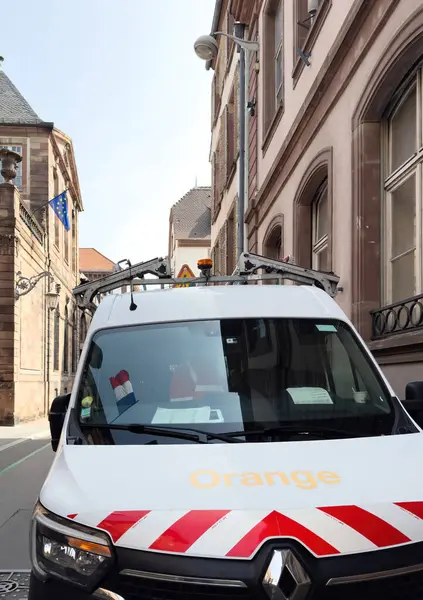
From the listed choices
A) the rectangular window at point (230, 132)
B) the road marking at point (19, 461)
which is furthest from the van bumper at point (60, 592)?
the rectangular window at point (230, 132)

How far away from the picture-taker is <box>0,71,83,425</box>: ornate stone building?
66.3 ft

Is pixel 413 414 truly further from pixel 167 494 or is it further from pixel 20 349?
pixel 20 349

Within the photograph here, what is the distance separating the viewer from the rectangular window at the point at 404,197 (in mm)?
6801

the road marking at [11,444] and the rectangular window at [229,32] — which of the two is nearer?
the road marking at [11,444]

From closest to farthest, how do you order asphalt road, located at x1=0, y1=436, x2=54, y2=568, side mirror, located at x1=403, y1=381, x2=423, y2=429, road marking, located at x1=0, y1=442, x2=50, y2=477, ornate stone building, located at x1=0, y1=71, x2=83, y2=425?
→ side mirror, located at x1=403, y1=381, x2=423, y2=429 → asphalt road, located at x1=0, y1=436, x2=54, y2=568 → road marking, located at x1=0, y1=442, x2=50, y2=477 → ornate stone building, located at x1=0, y1=71, x2=83, y2=425

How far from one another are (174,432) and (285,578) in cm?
92

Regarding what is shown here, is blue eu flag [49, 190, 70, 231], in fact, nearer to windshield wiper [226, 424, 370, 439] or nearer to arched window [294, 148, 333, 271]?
arched window [294, 148, 333, 271]

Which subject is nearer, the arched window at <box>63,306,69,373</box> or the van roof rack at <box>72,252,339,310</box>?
the van roof rack at <box>72,252,339,310</box>

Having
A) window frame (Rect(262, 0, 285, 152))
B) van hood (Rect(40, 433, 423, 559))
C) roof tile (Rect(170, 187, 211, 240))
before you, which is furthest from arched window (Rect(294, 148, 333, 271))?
roof tile (Rect(170, 187, 211, 240))

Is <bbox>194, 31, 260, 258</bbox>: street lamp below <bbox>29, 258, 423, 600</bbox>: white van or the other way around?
the other way around

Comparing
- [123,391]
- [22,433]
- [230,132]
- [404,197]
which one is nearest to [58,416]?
[123,391]

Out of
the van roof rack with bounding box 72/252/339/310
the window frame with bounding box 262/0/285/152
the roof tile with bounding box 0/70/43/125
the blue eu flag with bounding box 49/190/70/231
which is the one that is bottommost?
the van roof rack with bounding box 72/252/339/310

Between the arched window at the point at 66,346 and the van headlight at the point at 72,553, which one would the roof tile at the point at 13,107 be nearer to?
the arched window at the point at 66,346

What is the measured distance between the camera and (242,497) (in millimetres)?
2186
